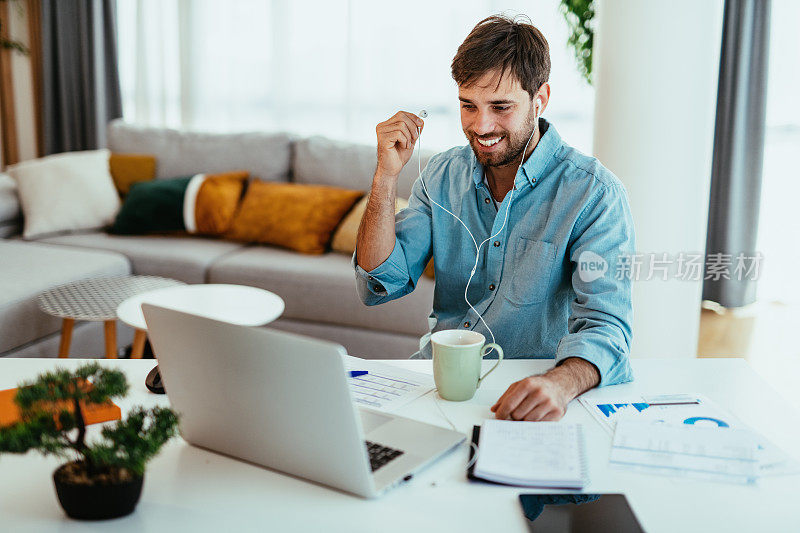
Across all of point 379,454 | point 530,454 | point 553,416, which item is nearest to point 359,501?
point 379,454

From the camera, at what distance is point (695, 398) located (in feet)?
4.25

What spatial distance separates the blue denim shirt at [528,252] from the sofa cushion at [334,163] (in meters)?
1.77

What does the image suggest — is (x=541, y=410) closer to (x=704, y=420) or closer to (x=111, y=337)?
(x=704, y=420)

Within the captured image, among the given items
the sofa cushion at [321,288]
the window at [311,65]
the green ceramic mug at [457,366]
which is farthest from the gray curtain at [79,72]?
the green ceramic mug at [457,366]

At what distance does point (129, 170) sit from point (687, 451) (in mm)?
3366

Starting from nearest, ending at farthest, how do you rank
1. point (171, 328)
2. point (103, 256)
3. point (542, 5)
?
point (171, 328)
point (103, 256)
point (542, 5)

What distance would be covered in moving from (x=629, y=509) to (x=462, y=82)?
0.92 meters

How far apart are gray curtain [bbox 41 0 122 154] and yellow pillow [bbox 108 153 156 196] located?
1081 millimetres

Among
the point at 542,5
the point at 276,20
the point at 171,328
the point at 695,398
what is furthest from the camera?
the point at 276,20

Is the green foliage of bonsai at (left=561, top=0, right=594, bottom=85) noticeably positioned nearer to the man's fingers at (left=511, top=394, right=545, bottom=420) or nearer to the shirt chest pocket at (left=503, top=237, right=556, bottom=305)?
the shirt chest pocket at (left=503, top=237, right=556, bottom=305)

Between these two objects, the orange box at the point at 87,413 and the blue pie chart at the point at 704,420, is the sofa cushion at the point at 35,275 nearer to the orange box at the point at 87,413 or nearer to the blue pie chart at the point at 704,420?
the orange box at the point at 87,413

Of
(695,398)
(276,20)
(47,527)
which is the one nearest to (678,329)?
(695,398)

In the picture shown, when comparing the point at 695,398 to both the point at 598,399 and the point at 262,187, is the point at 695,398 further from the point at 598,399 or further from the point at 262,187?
the point at 262,187

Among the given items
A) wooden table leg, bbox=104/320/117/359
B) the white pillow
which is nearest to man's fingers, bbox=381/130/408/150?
wooden table leg, bbox=104/320/117/359
